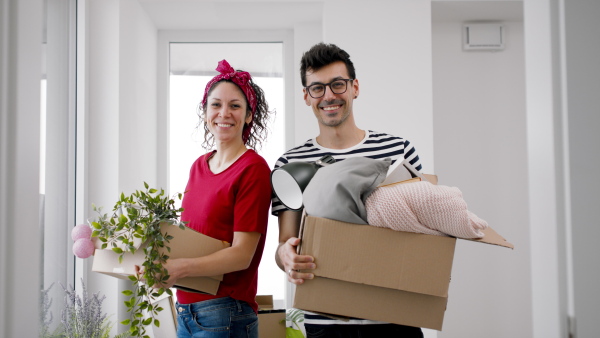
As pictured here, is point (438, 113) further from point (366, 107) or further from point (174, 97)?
point (174, 97)

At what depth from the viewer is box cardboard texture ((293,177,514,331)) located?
1112 millimetres

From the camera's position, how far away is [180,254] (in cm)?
131

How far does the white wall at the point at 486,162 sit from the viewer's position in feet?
9.92

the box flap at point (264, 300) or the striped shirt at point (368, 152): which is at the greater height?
the striped shirt at point (368, 152)

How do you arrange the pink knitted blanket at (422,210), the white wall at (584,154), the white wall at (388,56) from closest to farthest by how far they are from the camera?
1. the white wall at (584,154)
2. the pink knitted blanket at (422,210)
3. the white wall at (388,56)

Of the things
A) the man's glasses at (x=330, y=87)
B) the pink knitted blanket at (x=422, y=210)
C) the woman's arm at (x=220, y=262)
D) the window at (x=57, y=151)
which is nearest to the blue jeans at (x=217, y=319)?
the woman's arm at (x=220, y=262)

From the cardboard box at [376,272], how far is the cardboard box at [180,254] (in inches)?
12.2

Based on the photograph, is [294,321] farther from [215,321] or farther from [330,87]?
[330,87]

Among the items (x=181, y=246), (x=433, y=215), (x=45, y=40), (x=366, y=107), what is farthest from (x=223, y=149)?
(x=366, y=107)

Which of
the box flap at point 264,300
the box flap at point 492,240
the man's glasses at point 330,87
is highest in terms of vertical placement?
the man's glasses at point 330,87

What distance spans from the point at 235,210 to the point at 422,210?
57 centimetres

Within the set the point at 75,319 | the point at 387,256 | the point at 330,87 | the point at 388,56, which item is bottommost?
the point at 75,319

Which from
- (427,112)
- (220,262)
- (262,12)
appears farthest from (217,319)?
(262,12)

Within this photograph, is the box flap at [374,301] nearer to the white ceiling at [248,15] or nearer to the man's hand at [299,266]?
the man's hand at [299,266]
